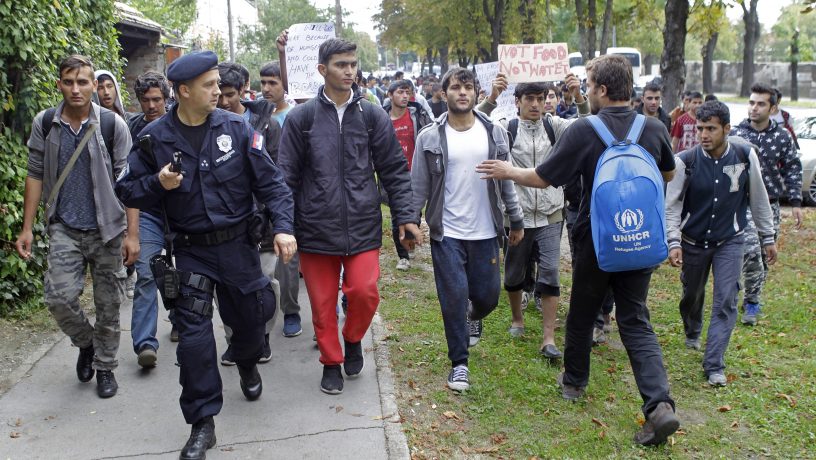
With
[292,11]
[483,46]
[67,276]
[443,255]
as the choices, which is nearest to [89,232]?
[67,276]

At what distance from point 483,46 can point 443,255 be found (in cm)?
2719

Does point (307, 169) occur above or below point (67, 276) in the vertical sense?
above

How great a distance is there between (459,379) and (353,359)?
733 millimetres

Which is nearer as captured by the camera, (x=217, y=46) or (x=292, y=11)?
(x=217, y=46)

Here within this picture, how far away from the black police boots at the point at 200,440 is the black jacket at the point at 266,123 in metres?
2.37

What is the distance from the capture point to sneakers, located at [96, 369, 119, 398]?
17.2ft

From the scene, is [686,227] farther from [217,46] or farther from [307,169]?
[217,46]

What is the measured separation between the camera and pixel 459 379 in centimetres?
541

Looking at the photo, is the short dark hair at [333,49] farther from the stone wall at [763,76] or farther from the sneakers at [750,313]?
the stone wall at [763,76]

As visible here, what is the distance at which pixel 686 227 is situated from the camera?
6.11m

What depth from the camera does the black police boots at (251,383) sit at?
5.15 meters

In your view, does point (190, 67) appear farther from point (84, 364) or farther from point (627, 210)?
point (627, 210)

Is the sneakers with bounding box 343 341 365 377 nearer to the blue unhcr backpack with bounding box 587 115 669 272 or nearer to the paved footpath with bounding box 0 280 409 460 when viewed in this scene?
the paved footpath with bounding box 0 280 409 460

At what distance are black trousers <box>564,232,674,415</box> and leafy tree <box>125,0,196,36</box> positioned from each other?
2272cm
